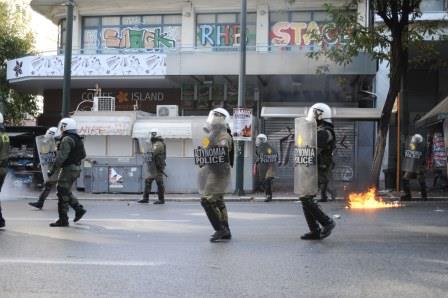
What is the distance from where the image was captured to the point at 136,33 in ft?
85.0

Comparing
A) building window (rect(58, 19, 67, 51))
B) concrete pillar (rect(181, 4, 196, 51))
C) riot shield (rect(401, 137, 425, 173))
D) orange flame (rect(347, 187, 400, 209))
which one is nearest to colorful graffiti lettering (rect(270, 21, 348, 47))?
concrete pillar (rect(181, 4, 196, 51))

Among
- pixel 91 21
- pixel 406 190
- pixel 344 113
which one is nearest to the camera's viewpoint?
pixel 406 190

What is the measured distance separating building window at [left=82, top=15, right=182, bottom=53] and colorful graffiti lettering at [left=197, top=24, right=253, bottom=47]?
1056 millimetres

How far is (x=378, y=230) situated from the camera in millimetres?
9523

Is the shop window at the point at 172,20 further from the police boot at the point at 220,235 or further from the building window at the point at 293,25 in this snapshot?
the police boot at the point at 220,235

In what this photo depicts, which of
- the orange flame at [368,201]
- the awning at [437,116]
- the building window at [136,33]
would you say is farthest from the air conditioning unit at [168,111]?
the awning at [437,116]

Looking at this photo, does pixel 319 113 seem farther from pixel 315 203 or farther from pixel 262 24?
pixel 262 24

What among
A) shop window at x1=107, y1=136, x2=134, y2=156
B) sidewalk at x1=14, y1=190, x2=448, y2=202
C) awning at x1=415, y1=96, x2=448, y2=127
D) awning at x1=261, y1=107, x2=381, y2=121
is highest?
awning at x1=261, y1=107, x2=381, y2=121

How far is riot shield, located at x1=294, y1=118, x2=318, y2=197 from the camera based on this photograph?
8.43m

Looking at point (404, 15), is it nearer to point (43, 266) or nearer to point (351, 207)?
point (351, 207)

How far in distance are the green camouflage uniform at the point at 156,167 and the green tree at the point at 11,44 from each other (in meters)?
12.2

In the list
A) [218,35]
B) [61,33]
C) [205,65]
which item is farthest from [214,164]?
[61,33]

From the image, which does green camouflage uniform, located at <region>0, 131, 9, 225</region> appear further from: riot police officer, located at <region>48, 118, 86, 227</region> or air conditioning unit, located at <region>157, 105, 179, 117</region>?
air conditioning unit, located at <region>157, 105, 179, 117</region>

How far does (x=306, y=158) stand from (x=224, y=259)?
6.89 ft
